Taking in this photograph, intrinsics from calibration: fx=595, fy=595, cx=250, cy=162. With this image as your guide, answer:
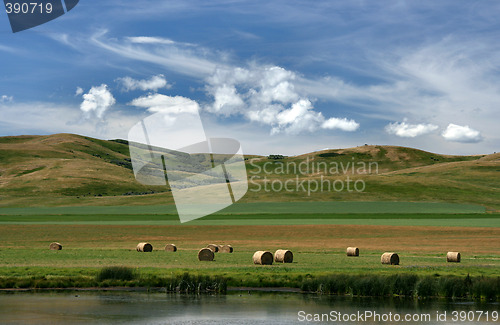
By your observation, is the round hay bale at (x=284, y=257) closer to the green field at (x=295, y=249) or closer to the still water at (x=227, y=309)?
the green field at (x=295, y=249)

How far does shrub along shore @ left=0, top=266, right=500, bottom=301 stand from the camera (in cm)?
3353

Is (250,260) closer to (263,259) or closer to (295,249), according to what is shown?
(263,259)

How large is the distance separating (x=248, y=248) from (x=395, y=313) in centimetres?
3706

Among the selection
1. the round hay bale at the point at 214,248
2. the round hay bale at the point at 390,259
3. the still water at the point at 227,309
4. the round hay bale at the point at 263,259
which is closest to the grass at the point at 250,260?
the round hay bale at the point at 390,259

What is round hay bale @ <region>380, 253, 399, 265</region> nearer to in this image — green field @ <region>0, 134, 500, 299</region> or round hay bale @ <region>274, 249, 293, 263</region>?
green field @ <region>0, 134, 500, 299</region>

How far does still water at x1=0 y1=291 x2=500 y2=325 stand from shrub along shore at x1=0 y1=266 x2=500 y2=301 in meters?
1.38

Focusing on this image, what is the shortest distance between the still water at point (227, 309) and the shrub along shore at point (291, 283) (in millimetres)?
1376

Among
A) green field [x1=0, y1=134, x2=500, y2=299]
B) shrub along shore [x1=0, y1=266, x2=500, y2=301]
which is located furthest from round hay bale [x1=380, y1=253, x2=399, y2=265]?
shrub along shore [x1=0, y1=266, x2=500, y2=301]

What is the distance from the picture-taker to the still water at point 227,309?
84.1ft

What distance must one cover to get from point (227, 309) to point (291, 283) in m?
9.06

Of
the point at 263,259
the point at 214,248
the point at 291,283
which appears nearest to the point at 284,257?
the point at 263,259

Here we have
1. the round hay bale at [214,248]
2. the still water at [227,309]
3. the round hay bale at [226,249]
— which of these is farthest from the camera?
the round hay bale at [214,248]

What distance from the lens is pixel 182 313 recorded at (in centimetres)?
2714

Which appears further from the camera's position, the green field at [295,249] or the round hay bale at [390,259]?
the round hay bale at [390,259]
